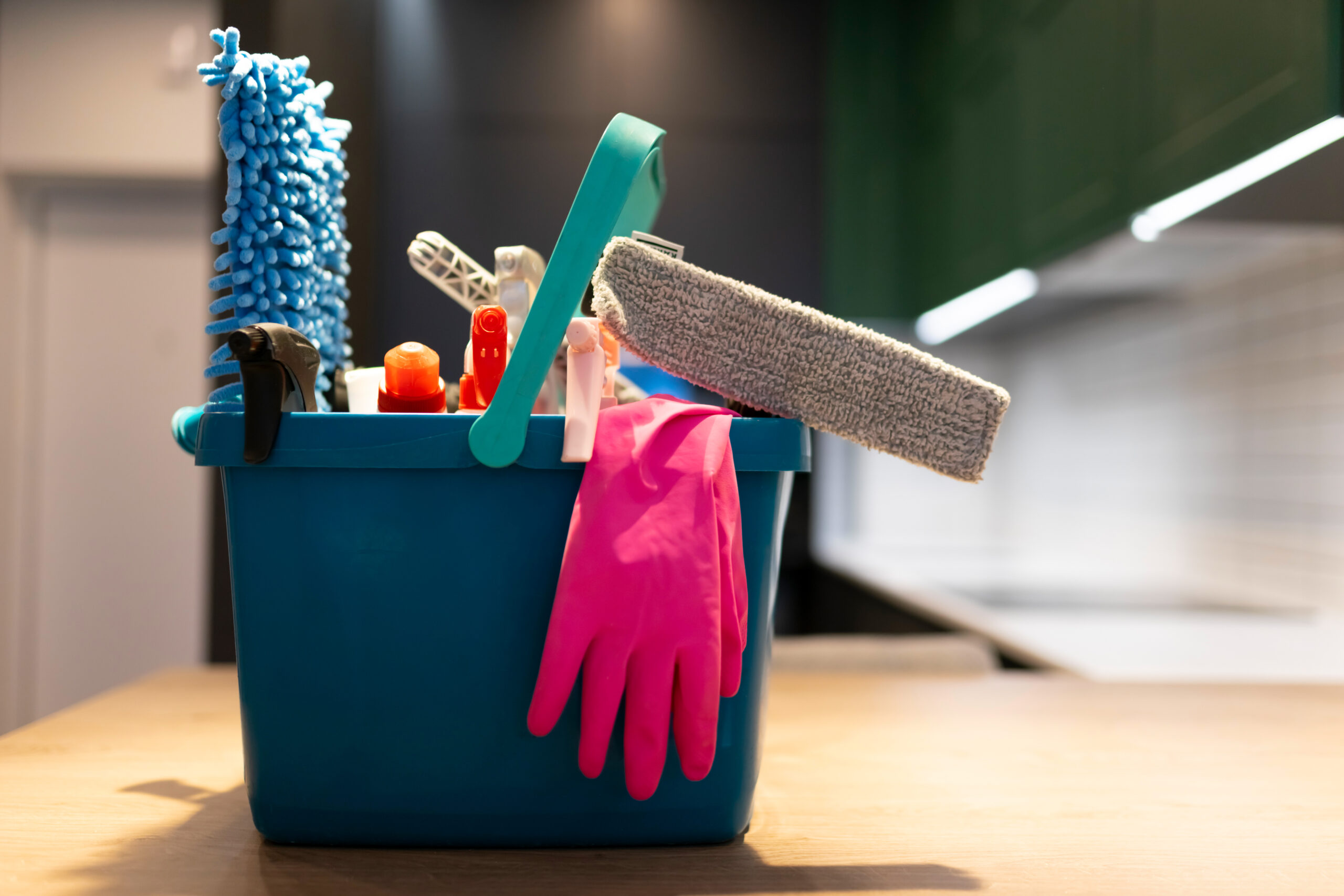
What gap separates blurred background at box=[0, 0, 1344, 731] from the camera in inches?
51.9

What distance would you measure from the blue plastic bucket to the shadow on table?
0.03 ft

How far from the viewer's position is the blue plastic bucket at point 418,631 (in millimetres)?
364

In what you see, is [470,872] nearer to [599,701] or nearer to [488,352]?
[599,701]

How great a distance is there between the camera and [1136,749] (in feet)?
1.92

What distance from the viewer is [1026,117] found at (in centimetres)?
156

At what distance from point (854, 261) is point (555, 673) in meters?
2.20

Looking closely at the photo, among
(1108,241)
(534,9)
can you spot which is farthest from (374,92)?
(1108,241)

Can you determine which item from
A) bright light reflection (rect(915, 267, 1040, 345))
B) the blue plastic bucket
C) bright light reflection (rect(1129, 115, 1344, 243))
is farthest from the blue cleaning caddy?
bright light reflection (rect(915, 267, 1040, 345))

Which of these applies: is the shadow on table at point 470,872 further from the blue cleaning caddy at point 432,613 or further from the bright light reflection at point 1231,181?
the bright light reflection at point 1231,181

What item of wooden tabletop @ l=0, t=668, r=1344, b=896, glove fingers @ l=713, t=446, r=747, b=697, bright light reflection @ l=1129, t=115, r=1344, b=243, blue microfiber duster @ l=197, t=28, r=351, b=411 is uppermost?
bright light reflection @ l=1129, t=115, r=1344, b=243

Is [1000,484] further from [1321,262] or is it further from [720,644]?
[720,644]

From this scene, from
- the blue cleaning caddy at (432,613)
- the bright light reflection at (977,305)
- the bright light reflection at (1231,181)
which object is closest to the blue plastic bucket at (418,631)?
the blue cleaning caddy at (432,613)

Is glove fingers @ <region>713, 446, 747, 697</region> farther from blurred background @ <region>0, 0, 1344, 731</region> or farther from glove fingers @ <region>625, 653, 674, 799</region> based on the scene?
blurred background @ <region>0, 0, 1344, 731</region>

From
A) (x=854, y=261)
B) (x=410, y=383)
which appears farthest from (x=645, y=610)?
(x=854, y=261)
